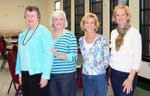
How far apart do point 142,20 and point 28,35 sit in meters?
4.54

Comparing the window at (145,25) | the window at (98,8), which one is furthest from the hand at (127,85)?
the window at (98,8)

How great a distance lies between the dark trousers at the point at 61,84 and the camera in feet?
10.1

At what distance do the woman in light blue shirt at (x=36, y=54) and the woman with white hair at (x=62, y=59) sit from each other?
251 mm

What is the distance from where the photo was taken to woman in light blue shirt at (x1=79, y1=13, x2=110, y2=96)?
3.10 m

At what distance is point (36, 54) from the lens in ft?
9.04

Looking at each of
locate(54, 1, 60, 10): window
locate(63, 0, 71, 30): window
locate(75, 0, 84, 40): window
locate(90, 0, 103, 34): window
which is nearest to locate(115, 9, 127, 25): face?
locate(90, 0, 103, 34): window

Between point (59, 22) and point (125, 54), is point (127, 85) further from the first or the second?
point (59, 22)

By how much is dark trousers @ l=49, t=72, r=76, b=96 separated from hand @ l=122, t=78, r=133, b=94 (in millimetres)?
579

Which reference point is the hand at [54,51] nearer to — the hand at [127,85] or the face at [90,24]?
the face at [90,24]

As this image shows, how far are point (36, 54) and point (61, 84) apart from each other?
495 mm

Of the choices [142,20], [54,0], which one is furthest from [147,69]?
[54,0]

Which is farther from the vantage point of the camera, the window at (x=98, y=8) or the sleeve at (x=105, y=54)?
the window at (x=98, y=8)

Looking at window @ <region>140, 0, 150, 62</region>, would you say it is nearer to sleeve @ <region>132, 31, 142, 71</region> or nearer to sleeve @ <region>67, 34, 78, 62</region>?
sleeve @ <region>67, 34, 78, 62</region>

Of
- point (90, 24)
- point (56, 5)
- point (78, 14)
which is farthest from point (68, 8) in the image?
point (90, 24)
